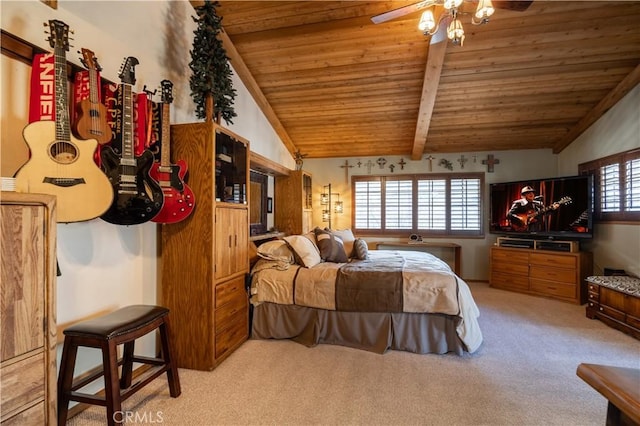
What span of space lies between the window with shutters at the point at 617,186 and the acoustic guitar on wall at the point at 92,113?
5447 mm

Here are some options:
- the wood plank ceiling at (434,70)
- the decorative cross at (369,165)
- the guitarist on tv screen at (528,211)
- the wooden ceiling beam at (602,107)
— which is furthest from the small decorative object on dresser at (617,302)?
the decorative cross at (369,165)

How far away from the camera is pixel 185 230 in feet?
7.82

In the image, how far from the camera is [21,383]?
1.13 meters

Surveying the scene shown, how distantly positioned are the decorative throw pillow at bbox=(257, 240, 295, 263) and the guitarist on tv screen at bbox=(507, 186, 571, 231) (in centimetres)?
401

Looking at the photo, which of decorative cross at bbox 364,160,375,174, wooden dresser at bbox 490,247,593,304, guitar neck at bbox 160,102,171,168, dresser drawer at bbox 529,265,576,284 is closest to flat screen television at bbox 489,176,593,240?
wooden dresser at bbox 490,247,593,304

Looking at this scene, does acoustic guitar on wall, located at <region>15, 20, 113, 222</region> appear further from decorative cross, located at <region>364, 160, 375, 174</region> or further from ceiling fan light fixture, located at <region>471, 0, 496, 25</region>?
decorative cross, located at <region>364, 160, 375, 174</region>

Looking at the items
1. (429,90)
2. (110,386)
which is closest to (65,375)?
(110,386)

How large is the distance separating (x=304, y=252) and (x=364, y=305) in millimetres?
Result: 811

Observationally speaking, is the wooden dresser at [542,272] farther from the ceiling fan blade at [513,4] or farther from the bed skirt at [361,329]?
the ceiling fan blade at [513,4]

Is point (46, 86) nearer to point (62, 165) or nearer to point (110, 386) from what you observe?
point (62, 165)

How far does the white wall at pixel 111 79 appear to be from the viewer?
5.21 feet

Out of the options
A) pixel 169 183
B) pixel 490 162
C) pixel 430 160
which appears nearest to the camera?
pixel 169 183

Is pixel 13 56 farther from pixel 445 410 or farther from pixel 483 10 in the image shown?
pixel 445 410

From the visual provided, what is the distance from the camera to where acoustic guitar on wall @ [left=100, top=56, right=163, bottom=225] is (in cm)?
187
